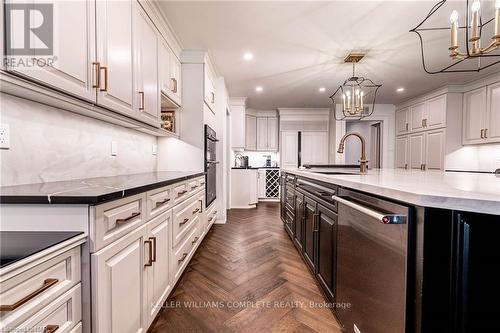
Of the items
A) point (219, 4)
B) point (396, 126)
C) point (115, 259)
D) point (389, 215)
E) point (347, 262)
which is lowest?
point (347, 262)

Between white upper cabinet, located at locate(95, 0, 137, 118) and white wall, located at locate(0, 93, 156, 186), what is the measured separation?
0.26m

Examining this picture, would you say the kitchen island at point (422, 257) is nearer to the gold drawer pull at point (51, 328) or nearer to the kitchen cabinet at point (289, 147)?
the gold drawer pull at point (51, 328)

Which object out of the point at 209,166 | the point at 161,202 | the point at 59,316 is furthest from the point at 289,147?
the point at 59,316

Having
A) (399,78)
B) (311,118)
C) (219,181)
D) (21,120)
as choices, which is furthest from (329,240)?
(311,118)

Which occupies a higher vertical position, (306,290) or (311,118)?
(311,118)

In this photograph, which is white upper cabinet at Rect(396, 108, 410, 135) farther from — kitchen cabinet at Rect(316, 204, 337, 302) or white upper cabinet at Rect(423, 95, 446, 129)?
kitchen cabinet at Rect(316, 204, 337, 302)

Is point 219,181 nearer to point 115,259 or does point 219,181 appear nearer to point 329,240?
point 329,240

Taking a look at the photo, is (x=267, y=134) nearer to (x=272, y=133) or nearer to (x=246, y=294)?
(x=272, y=133)

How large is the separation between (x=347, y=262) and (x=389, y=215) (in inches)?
20.6

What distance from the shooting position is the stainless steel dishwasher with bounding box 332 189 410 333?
82 centimetres

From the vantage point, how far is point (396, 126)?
583 centimetres

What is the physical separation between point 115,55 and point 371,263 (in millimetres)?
1832

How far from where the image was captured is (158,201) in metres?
1.38

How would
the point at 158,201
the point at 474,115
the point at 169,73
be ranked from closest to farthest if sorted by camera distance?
1. the point at 158,201
2. the point at 169,73
3. the point at 474,115
